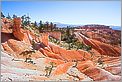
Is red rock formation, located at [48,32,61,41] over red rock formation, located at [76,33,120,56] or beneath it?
over

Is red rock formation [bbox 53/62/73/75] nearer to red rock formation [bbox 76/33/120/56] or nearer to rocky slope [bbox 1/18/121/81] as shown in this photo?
rocky slope [bbox 1/18/121/81]

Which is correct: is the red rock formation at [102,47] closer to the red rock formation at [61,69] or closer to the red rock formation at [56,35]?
the red rock formation at [56,35]

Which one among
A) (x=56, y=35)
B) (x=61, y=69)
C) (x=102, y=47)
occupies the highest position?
(x=56, y=35)

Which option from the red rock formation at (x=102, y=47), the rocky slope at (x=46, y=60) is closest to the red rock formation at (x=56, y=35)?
the rocky slope at (x=46, y=60)

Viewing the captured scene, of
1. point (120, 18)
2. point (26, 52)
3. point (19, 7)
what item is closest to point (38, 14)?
point (19, 7)

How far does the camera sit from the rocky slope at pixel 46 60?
251 centimetres

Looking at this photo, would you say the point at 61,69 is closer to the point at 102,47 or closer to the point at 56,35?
the point at 56,35

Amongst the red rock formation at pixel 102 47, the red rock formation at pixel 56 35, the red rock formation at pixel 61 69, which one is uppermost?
the red rock formation at pixel 56 35

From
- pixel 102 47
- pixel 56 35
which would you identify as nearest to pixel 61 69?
pixel 56 35

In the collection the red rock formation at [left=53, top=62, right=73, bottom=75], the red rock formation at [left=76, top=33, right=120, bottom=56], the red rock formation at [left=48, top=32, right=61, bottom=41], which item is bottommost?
the red rock formation at [left=53, top=62, right=73, bottom=75]

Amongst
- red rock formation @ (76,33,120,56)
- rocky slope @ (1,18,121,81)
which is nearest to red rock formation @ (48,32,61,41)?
rocky slope @ (1,18,121,81)

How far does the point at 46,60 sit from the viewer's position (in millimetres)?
2551

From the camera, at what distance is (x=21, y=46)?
8.28 ft

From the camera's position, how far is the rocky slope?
2510 mm
